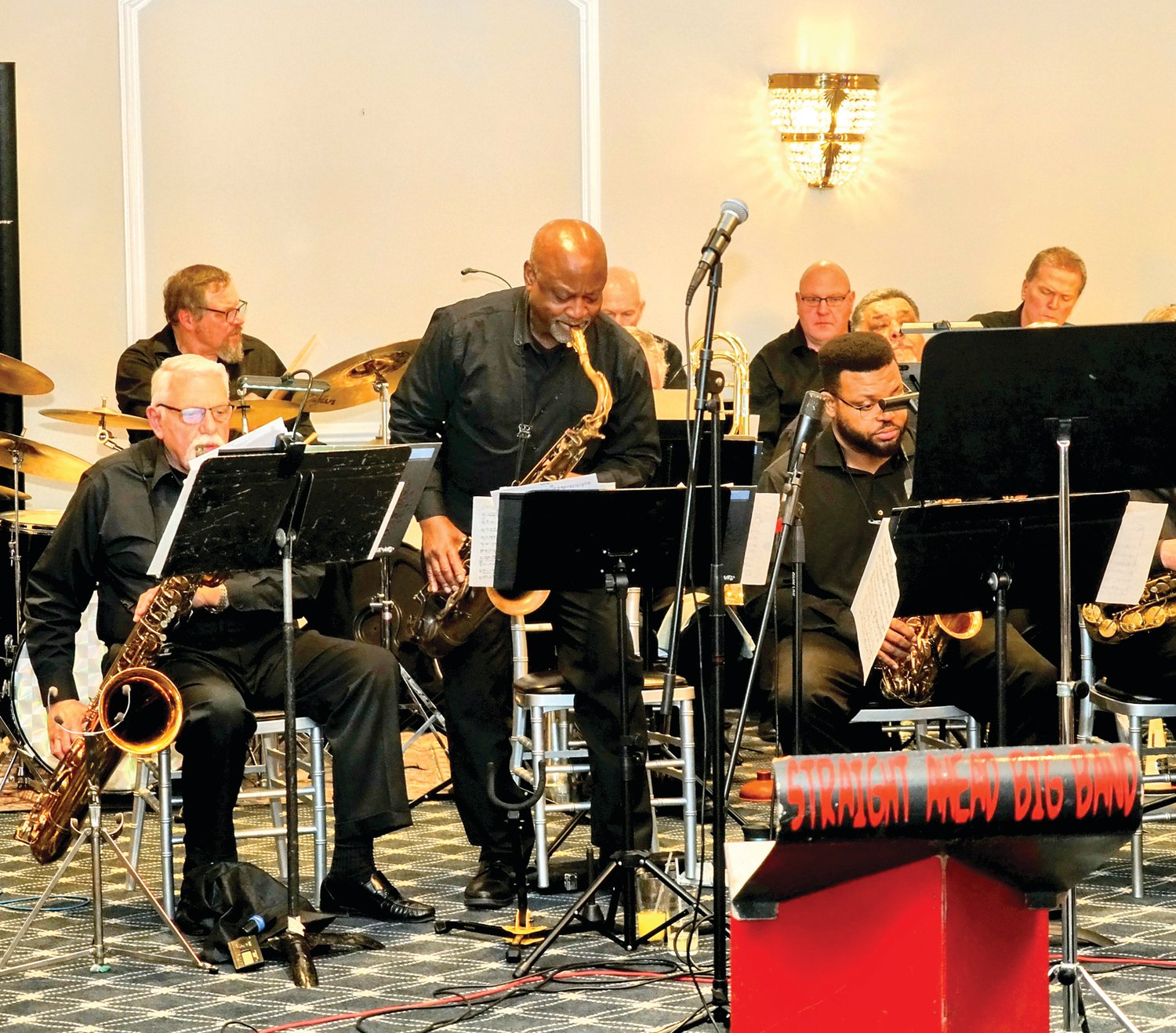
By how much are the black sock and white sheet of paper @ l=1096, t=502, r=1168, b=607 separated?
202cm

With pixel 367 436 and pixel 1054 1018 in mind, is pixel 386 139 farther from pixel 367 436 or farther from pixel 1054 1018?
pixel 1054 1018

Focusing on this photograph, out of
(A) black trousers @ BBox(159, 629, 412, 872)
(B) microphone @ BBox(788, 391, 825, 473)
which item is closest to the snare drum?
(A) black trousers @ BBox(159, 629, 412, 872)

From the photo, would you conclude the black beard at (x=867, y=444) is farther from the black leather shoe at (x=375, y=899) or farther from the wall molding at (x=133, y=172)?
the wall molding at (x=133, y=172)

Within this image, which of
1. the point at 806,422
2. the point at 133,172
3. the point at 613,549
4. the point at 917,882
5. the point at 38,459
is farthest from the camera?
the point at 133,172

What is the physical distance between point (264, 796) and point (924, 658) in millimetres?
1862

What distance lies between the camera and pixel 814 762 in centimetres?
217

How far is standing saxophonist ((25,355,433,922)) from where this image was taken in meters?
4.46

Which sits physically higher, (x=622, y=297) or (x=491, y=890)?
(x=622, y=297)

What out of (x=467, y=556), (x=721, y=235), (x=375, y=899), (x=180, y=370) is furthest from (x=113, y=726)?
(x=721, y=235)

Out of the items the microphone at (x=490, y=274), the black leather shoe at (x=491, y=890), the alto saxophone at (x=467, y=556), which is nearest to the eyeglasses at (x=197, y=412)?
the alto saxophone at (x=467, y=556)

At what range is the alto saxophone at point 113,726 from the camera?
4.23 meters

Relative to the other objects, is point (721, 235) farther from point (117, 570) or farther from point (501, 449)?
point (117, 570)

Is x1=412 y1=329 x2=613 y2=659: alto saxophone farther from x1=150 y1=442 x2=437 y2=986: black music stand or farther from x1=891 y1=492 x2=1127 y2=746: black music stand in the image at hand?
x1=891 y1=492 x2=1127 y2=746: black music stand

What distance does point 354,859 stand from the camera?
4508 mm
